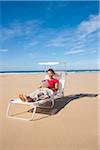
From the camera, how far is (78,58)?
314 inches

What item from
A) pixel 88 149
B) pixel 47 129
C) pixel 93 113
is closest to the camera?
pixel 88 149

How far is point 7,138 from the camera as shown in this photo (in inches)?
94.7

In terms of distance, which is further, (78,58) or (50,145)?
(78,58)

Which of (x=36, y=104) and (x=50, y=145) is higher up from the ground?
(x=36, y=104)

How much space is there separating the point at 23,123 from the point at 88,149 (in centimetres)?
95

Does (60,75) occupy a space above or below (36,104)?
above

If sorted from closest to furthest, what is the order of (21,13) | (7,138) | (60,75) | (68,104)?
1. (7,138)
2. (68,104)
3. (60,75)
4. (21,13)

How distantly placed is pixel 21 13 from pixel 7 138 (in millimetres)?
4076

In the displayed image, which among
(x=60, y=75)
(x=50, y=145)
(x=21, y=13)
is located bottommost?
(x=50, y=145)

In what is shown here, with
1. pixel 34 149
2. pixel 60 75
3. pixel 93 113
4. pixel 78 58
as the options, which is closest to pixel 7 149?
pixel 34 149

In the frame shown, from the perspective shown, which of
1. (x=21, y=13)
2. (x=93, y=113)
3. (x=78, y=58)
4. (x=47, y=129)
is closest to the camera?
(x=47, y=129)

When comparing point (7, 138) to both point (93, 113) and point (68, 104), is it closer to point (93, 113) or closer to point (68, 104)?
point (93, 113)

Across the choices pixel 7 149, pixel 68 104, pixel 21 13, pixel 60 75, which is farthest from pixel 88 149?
pixel 21 13

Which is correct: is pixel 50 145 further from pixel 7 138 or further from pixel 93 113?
pixel 93 113
